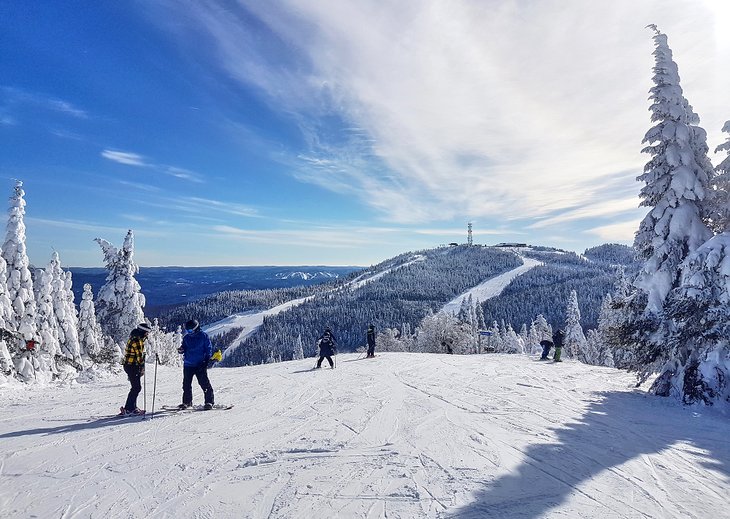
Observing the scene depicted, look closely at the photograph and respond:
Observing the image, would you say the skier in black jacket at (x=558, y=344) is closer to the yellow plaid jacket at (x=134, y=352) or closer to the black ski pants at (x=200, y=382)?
the black ski pants at (x=200, y=382)

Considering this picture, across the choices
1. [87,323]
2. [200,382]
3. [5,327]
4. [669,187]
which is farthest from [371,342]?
[87,323]

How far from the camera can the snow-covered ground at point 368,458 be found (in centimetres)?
428

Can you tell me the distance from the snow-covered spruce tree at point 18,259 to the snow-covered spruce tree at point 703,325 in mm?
22663

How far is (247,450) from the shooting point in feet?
19.1

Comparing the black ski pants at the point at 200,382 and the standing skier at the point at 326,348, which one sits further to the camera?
the standing skier at the point at 326,348

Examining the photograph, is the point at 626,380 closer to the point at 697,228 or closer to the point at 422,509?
the point at 697,228

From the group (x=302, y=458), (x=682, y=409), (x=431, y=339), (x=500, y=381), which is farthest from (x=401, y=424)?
(x=431, y=339)

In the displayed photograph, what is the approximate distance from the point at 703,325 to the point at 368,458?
9.25 m

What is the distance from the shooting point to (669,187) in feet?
35.7

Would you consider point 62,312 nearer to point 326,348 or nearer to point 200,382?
point 326,348

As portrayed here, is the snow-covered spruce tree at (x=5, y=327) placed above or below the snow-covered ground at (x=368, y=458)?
above

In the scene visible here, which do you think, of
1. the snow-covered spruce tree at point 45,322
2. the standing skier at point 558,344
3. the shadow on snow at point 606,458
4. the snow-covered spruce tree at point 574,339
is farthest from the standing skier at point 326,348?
the snow-covered spruce tree at point 574,339

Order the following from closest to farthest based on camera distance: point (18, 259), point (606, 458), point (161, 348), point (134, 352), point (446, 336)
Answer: point (606, 458) → point (134, 352) → point (18, 259) → point (446, 336) → point (161, 348)

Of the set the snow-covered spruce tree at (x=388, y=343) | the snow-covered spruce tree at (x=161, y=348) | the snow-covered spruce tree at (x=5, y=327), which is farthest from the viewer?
the snow-covered spruce tree at (x=388, y=343)
